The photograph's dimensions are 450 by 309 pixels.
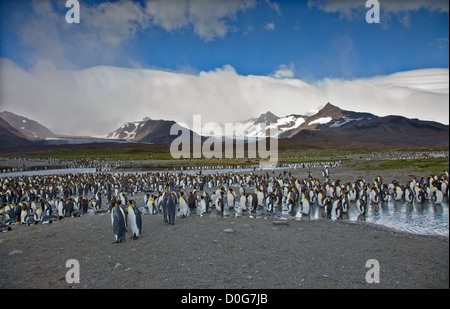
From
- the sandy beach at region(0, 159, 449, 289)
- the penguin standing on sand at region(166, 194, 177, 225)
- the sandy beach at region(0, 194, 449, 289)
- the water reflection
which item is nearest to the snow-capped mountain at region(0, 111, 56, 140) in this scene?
the penguin standing on sand at region(166, 194, 177, 225)

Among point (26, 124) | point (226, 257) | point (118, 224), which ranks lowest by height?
point (226, 257)

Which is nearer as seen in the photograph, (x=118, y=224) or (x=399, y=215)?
(x=118, y=224)

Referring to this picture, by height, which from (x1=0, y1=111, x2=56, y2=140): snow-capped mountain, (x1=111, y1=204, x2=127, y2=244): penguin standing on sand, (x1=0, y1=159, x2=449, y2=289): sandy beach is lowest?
(x1=0, y1=159, x2=449, y2=289): sandy beach

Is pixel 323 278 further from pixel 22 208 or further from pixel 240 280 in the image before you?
pixel 22 208

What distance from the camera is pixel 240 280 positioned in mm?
4984

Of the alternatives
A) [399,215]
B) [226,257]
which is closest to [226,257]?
[226,257]

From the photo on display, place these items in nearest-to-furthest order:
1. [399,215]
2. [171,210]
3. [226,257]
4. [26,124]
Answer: [226,257] → [171,210] → [399,215] → [26,124]

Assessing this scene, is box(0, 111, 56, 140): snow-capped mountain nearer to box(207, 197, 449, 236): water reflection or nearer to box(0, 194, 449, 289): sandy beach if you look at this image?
box(0, 194, 449, 289): sandy beach

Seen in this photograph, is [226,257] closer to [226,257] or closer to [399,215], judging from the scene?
[226,257]

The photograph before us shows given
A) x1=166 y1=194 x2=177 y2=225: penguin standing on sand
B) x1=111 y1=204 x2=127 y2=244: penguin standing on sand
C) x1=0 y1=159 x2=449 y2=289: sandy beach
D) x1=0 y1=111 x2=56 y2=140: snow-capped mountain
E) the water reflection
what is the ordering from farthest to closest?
x1=0 y1=111 x2=56 y2=140: snow-capped mountain → x1=166 y1=194 x2=177 y2=225: penguin standing on sand → the water reflection → x1=111 y1=204 x2=127 y2=244: penguin standing on sand → x1=0 y1=159 x2=449 y2=289: sandy beach

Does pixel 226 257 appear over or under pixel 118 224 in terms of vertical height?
under

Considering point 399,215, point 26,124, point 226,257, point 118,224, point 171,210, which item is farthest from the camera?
point 26,124

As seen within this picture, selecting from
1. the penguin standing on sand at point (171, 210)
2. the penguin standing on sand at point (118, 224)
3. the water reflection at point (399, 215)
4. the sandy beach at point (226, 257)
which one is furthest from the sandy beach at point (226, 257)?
the water reflection at point (399, 215)
